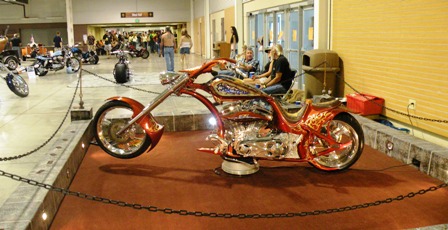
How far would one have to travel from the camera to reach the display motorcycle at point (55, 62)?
1744 centimetres

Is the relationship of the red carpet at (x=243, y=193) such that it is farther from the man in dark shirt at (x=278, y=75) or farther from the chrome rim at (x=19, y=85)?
the chrome rim at (x=19, y=85)

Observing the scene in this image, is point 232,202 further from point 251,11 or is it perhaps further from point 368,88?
point 251,11

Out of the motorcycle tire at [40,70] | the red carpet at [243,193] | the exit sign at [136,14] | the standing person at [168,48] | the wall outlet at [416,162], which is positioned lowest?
the red carpet at [243,193]

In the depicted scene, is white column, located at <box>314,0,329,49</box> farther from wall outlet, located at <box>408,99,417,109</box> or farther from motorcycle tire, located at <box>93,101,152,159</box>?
motorcycle tire, located at <box>93,101,152,159</box>

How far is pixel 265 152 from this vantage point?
4.70 metres

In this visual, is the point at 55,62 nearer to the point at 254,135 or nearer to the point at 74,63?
the point at 74,63

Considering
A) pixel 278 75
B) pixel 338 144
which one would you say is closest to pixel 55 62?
pixel 278 75

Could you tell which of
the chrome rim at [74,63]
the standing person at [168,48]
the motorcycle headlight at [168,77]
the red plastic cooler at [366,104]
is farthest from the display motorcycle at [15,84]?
the red plastic cooler at [366,104]

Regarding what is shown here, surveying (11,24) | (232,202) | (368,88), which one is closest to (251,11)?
(368,88)

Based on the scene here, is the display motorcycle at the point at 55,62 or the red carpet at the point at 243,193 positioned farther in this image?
the display motorcycle at the point at 55,62

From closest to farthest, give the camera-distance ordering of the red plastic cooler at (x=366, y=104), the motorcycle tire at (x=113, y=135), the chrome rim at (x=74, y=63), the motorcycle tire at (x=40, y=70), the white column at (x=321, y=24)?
the motorcycle tire at (x=113, y=135) → the red plastic cooler at (x=366, y=104) → the white column at (x=321, y=24) → the motorcycle tire at (x=40, y=70) → the chrome rim at (x=74, y=63)

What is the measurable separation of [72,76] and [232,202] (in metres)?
14.4

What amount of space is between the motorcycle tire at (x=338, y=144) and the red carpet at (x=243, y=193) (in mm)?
130

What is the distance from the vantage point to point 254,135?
480 centimetres
